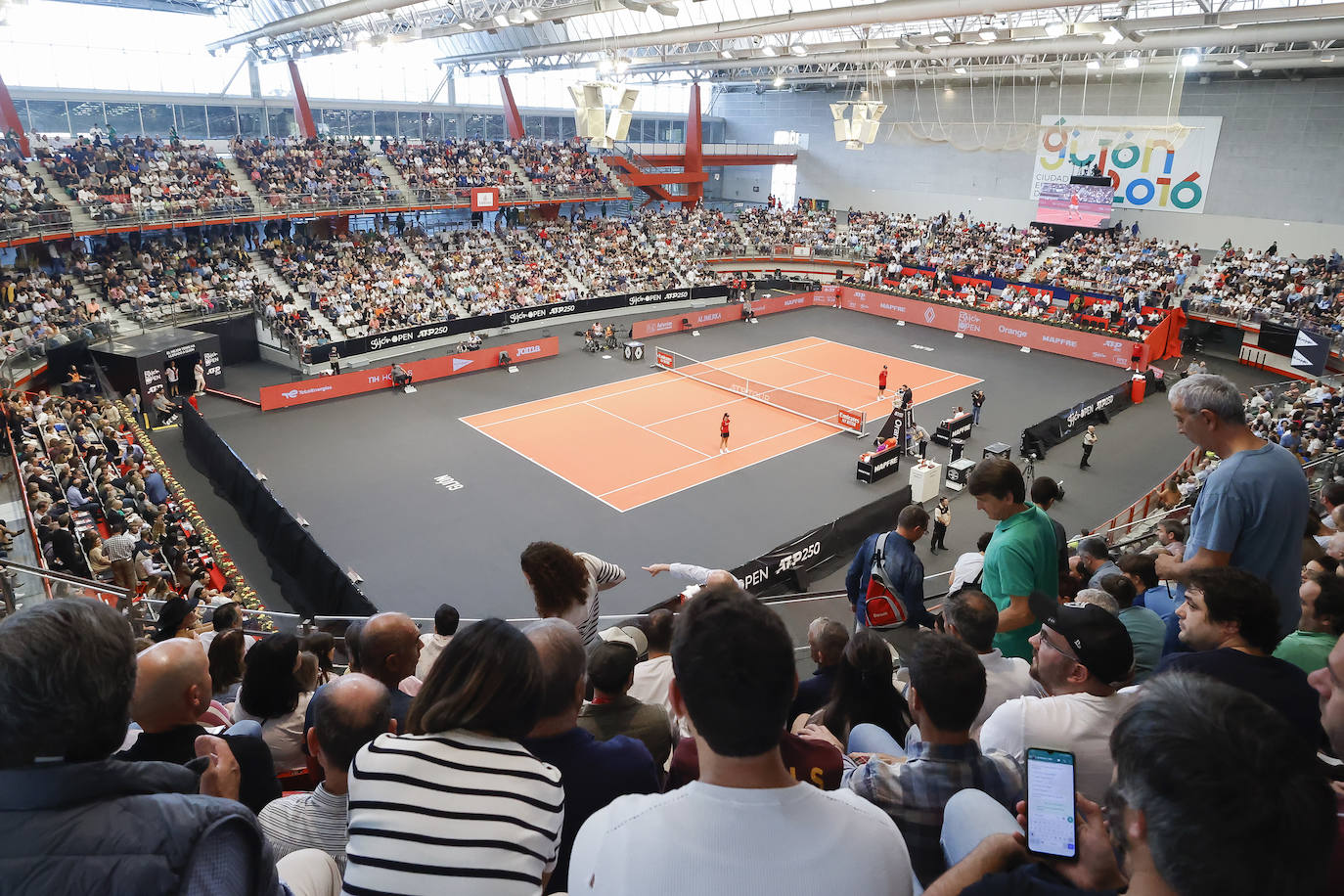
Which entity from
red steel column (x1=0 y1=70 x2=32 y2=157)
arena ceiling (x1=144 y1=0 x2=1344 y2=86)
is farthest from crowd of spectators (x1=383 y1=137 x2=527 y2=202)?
red steel column (x1=0 y1=70 x2=32 y2=157)

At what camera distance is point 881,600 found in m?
7.32

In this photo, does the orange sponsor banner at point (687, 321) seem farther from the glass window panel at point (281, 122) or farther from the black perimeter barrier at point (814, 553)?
the glass window panel at point (281, 122)

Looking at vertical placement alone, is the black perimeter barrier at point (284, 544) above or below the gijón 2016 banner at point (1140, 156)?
below

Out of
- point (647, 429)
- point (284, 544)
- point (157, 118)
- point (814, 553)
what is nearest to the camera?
point (284, 544)

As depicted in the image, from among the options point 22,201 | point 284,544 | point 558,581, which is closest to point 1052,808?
point 558,581

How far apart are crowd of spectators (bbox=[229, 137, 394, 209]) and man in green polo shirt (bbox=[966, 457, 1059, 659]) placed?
114 feet

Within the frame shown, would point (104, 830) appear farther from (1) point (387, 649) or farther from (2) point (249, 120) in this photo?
(2) point (249, 120)

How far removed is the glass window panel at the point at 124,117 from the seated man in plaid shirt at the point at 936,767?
166ft

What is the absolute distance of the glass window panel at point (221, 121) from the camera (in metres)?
45.1

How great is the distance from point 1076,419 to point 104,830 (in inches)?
1053

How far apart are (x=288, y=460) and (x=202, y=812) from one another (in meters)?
21.5

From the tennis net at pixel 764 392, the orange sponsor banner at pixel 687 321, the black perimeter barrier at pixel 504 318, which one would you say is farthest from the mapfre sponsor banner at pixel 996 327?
the tennis net at pixel 764 392

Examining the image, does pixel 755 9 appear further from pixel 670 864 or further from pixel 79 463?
pixel 670 864

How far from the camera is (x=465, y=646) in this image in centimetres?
274
